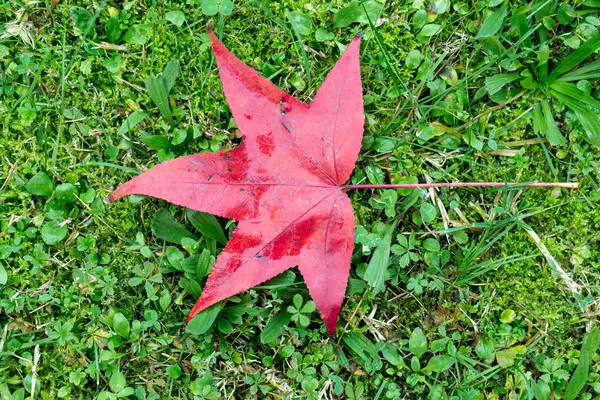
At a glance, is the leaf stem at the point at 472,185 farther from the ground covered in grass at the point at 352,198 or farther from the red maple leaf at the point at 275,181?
the red maple leaf at the point at 275,181

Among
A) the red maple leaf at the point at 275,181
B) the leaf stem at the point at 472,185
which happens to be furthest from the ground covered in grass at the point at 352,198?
the red maple leaf at the point at 275,181

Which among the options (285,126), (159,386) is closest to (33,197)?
(159,386)

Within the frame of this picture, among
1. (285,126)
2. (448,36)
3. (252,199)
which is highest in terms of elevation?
(448,36)

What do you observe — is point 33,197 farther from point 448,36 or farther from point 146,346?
point 448,36

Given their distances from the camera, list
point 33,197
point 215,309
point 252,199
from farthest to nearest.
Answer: point 33,197, point 215,309, point 252,199

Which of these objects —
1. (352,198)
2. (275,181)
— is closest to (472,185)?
(352,198)

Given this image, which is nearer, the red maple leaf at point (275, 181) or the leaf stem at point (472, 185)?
the red maple leaf at point (275, 181)

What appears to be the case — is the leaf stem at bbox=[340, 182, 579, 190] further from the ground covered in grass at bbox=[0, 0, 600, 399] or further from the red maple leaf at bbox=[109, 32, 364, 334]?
the red maple leaf at bbox=[109, 32, 364, 334]

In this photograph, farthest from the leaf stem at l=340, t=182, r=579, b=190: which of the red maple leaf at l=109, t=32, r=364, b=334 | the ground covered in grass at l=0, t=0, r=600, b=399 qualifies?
the red maple leaf at l=109, t=32, r=364, b=334
